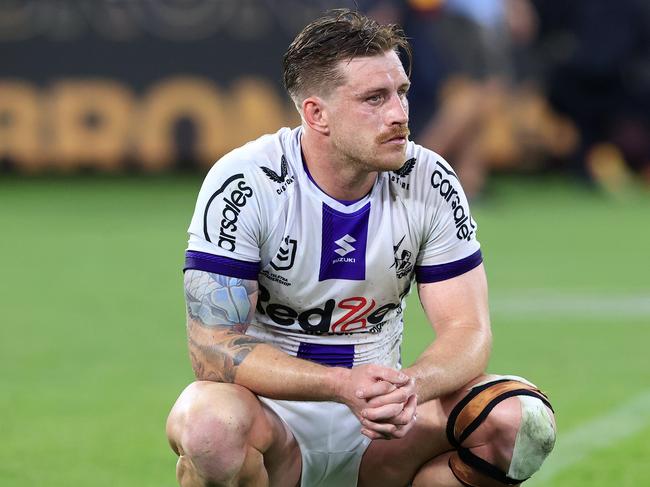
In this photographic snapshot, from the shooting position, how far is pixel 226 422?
4.05 meters

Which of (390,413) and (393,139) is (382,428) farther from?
(393,139)

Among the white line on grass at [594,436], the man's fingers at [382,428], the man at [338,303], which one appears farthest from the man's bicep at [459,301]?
the white line on grass at [594,436]

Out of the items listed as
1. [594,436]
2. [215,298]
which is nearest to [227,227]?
[215,298]

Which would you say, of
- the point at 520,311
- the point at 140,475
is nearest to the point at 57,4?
the point at 520,311

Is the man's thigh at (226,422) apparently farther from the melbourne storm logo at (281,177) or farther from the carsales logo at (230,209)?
the melbourne storm logo at (281,177)

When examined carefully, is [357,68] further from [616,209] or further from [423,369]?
[616,209]

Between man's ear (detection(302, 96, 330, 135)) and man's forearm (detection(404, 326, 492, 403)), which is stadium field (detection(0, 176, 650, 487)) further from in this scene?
man's ear (detection(302, 96, 330, 135))

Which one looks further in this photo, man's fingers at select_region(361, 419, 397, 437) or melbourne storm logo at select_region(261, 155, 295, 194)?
melbourne storm logo at select_region(261, 155, 295, 194)

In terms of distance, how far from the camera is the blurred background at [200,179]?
6.09m

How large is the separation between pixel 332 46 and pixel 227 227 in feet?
2.07

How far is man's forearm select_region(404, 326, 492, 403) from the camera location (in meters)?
4.21

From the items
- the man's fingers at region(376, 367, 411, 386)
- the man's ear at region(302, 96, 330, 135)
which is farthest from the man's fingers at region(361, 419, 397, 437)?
the man's ear at region(302, 96, 330, 135)

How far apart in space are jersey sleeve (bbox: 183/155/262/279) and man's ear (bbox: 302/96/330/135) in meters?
0.26

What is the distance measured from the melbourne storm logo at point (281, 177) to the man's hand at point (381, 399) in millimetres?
684
